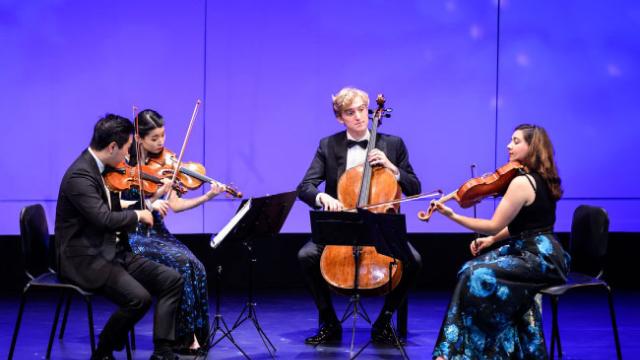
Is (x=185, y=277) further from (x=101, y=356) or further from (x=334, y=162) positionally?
(x=334, y=162)

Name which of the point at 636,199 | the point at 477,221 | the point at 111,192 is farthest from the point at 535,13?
the point at 111,192

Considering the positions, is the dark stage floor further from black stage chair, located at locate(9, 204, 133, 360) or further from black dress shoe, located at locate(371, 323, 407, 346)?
black stage chair, located at locate(9, 204, 133, 360)

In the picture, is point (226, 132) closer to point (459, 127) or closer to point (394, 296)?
point (459, 127)

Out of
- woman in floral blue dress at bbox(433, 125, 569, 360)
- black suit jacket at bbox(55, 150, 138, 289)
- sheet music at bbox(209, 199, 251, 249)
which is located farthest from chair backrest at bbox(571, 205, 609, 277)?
black suit jacket at bbox(55, 150, 138, 289)

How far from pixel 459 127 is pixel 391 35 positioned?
2.57 feet

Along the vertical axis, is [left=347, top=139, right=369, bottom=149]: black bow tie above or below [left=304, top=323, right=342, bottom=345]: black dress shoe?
above

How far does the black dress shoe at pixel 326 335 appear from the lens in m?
4.04

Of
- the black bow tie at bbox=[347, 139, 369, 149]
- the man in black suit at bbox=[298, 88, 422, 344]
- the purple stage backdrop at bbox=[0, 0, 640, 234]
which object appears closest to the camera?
the man in black suit at bbox=[298, 88, 422, 344]

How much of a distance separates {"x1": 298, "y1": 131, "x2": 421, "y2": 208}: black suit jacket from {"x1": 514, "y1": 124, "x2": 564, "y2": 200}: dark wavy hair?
36.0 inches

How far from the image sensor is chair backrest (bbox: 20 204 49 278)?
11.7ft

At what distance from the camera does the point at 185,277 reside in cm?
387

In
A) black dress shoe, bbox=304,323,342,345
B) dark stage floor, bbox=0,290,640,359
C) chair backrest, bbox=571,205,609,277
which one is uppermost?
chair backrest, bbox=571,205,609,277

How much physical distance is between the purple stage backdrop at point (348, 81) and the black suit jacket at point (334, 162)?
1.16 m

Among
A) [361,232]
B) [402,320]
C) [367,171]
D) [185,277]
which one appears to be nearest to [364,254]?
[361,232]
